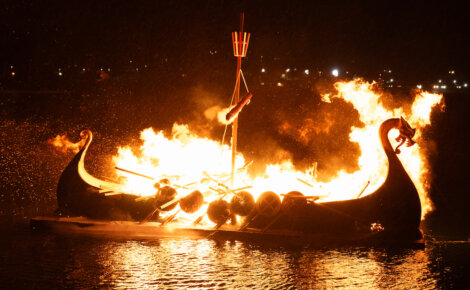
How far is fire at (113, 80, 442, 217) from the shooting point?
10.7 metres

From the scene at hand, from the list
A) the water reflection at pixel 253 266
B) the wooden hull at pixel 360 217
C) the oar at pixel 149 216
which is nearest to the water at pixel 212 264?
the water reflection at pixel 253 266

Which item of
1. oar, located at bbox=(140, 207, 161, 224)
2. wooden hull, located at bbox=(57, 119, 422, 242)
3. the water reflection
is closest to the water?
the water reflection

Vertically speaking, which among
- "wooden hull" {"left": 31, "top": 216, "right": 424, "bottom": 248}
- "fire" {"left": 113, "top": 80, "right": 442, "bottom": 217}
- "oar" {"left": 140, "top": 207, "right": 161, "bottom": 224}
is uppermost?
"fire" {"left": 113, "top": 80, "right": 442, "bottom": 217}

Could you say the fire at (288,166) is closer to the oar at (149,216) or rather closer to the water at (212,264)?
the oar at (149,216)

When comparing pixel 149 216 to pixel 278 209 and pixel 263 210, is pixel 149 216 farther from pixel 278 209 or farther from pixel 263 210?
pixel 278 209

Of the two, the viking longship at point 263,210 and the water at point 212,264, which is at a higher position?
the viking longship at point 263,210

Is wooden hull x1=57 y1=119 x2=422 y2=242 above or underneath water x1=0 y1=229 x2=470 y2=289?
above

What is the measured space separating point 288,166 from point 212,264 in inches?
190

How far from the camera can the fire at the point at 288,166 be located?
10.7m

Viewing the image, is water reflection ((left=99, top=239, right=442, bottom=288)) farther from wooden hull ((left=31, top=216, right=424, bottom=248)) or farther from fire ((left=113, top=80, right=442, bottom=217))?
fire ((left=113, top=80, right=442, bottom=217))

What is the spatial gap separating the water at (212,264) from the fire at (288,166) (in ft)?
5.65

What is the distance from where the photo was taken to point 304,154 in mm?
20641

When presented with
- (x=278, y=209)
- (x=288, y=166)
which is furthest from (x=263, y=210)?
(x=288, y=166)

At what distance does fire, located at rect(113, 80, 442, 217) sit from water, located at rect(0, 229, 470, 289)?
172 cm
